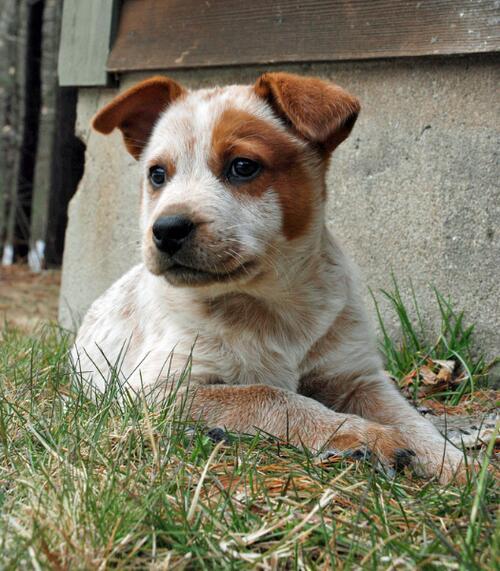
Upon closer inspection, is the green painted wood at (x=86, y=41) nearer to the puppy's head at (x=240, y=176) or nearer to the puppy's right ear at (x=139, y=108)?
the puppy's right ear at (x=139, y=108)

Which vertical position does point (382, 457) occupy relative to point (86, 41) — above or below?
below

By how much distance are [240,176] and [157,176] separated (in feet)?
1.70

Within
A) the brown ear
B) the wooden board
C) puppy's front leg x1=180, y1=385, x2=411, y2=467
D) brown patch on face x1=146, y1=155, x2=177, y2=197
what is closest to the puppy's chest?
puppy's front leg x1=180, y1=385, x2=411, y2=467

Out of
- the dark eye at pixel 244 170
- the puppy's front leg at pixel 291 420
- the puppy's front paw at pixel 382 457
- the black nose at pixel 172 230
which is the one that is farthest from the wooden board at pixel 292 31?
the puppy's front paw at pixel 382 457

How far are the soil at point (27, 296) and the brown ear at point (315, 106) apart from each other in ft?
12.6

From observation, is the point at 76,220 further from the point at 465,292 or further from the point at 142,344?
the point at 465,292

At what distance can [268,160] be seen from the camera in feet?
12.0

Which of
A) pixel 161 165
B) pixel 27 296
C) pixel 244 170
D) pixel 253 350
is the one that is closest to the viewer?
pixel 244 170

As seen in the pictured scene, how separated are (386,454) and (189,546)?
1140 mm

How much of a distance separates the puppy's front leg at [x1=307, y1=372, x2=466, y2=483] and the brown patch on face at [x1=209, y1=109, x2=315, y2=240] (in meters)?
0.78

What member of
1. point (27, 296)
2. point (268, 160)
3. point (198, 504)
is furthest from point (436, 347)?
point (27, 296)

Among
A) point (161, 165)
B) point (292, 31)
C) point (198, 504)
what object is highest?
point (292, 31)

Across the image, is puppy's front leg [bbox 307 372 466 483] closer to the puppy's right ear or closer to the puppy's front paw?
the puppy's front paw

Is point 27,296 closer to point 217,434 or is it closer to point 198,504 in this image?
point 217,434
